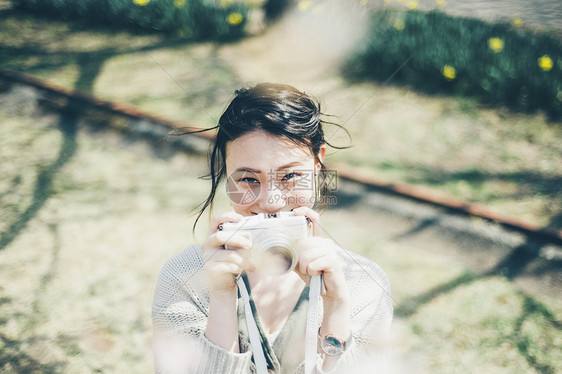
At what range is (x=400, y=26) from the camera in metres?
4.82

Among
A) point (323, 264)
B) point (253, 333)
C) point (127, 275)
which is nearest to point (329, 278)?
point (323, 264)

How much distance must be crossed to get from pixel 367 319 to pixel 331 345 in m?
0.23

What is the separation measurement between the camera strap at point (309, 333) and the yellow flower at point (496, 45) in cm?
403

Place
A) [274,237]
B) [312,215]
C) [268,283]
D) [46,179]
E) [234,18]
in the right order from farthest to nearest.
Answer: [234,18]
[46,179]
[268,283]
[312,215]
[274,237]

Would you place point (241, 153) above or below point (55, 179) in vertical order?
above

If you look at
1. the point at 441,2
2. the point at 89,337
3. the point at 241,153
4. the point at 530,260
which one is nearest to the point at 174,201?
the point at 89,337

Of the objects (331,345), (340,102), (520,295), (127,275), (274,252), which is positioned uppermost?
(274,252)

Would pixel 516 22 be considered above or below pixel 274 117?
below

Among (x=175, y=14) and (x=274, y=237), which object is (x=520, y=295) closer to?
(x=274, y=237)

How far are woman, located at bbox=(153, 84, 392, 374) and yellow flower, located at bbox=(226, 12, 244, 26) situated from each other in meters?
4.12

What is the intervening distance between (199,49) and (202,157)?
6.91ft

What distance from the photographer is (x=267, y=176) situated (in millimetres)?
1424

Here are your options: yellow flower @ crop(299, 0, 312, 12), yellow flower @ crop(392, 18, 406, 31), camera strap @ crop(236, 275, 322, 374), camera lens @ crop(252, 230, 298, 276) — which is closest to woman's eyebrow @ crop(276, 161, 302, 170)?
camera lens @ crop(252, 230, 298, 276)

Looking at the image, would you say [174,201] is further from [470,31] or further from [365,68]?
[470,31]
